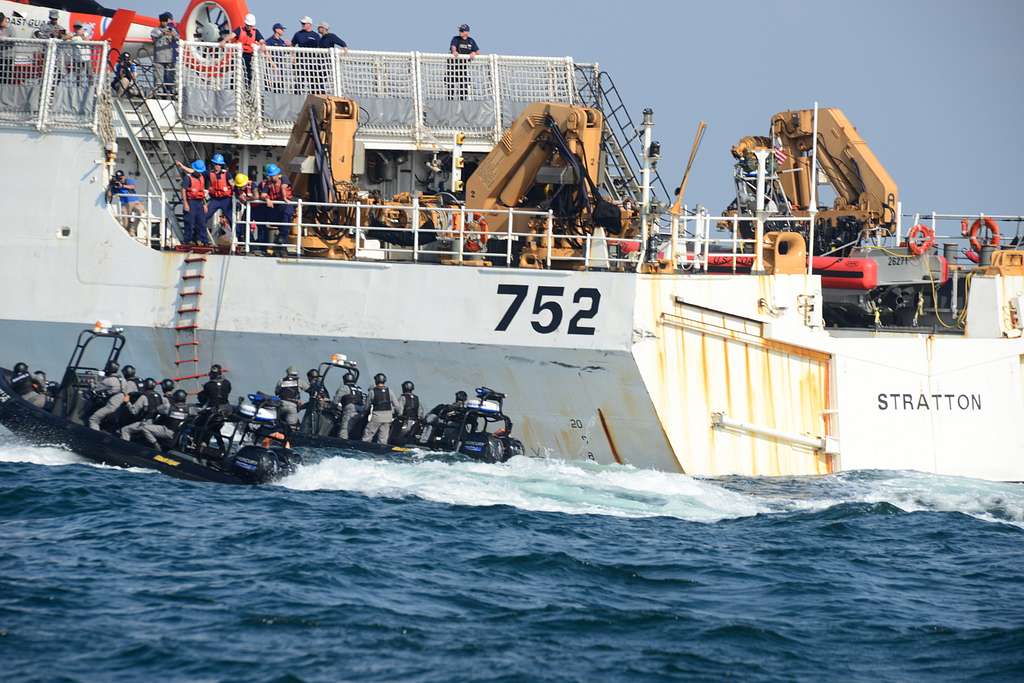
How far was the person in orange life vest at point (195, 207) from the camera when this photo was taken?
2452 cm

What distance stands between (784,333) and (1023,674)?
10213mm

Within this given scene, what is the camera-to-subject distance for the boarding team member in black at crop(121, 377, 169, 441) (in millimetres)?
20984

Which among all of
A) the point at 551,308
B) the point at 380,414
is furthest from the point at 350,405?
the point at 551,308

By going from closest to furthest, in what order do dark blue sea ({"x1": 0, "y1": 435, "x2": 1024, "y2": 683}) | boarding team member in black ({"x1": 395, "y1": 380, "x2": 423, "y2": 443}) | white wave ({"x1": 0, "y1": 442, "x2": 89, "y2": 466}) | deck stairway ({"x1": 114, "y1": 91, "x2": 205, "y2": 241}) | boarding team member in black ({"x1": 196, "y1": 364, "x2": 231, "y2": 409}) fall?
dark blue sea ({"x1": 0, "y1": 435, "x2": 1024, "y2": 683}), white wave ({"x1": 0, "y1": 442, "x2": 89, "y2": 466}), boarding team member in black ({"x1": 196, "y1": 364, "x2": 231, "y2": 409}), boarding team member in black ({"x1": 395, "y1": 380, "x2": 423, "y2": 443}), deck stairway ({"x1": 114, "y1": 91, "x2": 205, "y2": 241})

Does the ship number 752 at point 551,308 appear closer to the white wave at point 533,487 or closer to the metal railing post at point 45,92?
the white wave at point 533,487

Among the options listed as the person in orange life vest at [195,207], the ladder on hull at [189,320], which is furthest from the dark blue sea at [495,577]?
the person in orange life vest at [195,207]

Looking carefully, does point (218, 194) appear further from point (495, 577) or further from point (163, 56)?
point (495, 577)

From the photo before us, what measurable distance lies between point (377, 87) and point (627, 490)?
11.3 meters

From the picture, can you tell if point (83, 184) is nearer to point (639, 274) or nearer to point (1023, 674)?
point (639, 274)

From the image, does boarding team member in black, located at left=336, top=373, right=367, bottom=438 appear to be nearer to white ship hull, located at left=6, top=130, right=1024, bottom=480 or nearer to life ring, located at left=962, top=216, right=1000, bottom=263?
white ship hull, located at left=6, top=130, right=1024, bottom=480

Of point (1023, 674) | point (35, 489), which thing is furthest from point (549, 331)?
point (1023, 674)

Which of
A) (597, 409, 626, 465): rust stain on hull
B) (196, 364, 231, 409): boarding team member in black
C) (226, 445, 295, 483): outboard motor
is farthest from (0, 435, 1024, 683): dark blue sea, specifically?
(196, 364, 231, 409): boarding team member in black

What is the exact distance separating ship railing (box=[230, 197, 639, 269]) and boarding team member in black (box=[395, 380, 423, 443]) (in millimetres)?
2236

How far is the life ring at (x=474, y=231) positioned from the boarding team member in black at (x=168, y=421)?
5.04m
